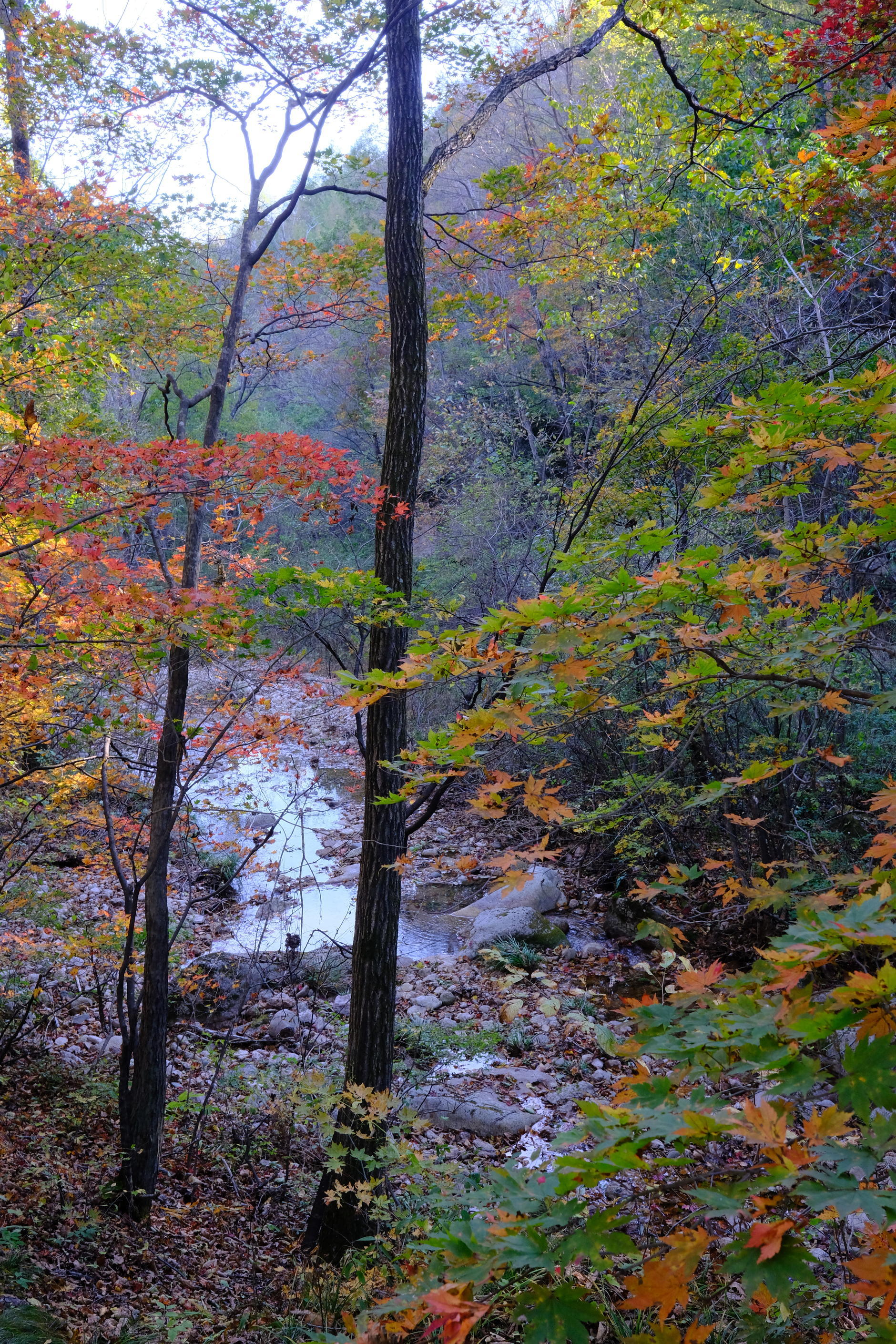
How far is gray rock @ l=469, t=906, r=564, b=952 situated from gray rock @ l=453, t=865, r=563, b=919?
0.17 metres

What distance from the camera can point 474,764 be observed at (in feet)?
7.23

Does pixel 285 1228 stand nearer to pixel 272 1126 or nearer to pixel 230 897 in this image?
pixel 272 1126

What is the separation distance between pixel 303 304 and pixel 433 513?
947 centimetres

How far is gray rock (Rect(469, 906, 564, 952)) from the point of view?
28.6 ft

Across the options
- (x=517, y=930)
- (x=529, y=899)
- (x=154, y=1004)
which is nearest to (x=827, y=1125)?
(x=154, y=1004)

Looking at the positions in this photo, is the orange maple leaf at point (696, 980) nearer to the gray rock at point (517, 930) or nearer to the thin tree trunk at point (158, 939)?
the thin tree trunk at point (158, 939)

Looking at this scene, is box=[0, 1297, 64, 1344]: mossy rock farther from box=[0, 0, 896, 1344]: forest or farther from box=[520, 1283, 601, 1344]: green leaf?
box=[520, 1283, 601, 1344]: green leaf

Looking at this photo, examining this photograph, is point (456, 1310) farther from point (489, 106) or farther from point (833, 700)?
point (489, 106)

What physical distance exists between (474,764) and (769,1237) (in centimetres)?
129

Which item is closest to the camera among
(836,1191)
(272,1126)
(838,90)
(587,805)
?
(836,1191)

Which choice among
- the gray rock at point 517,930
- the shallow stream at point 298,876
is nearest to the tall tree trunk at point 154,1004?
the shallow stream at point 298,876

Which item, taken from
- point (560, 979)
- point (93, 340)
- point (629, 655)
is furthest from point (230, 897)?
point (629, 655)

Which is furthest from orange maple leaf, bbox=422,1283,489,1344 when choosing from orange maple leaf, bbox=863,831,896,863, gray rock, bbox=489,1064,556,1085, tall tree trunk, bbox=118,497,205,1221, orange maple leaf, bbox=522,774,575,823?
gray rock, bbox=489,1064,556,1085

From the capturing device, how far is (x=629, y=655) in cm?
209
